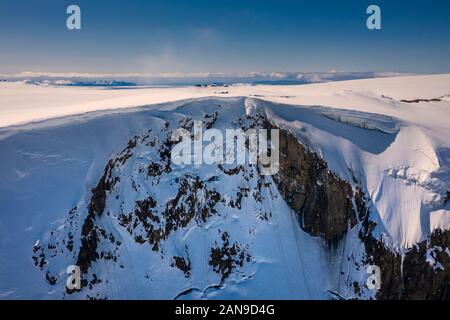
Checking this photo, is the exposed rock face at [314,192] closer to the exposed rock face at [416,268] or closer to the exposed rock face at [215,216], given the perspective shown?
the exposed rock face at [215,216]

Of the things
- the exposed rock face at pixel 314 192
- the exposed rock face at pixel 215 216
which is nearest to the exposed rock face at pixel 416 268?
the exposed rock face at pixel 215 216

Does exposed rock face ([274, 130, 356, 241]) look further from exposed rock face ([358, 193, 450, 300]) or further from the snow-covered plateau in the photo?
exposed rock face ([358, 193, 450, 300])

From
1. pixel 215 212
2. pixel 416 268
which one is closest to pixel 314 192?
pixel 215 212

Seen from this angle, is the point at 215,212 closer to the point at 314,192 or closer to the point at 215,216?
the point at 215,216

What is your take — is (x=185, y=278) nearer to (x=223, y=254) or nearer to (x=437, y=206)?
(x=223, y=254)

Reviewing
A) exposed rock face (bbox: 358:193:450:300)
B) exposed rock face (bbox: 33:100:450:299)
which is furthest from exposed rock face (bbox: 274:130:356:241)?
exposed rock face (bbox: 358:193:450:300)
